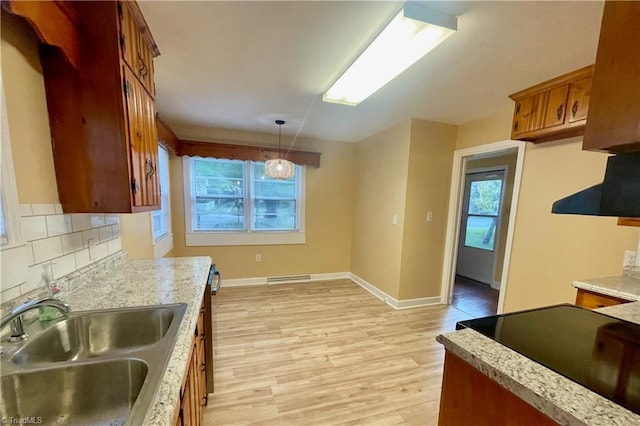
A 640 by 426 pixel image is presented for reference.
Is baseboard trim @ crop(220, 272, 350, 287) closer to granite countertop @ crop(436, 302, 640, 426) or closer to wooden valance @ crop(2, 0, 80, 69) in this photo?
wooden valance @ crop(2, 0, 80, 69)

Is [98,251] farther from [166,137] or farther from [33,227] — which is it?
[166,137]

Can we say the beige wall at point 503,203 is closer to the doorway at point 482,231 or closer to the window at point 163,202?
the doorway at point 482,231

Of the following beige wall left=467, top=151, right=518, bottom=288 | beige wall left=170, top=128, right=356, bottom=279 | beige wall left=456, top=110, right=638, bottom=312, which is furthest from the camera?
beige wall left=467, top=151, right=518, bottom=288

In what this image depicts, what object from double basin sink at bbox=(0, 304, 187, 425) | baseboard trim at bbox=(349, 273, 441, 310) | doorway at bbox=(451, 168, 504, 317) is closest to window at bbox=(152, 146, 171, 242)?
double basin sink at bbox=(0, 304, 187, 425)

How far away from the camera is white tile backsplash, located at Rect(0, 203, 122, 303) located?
1.01m

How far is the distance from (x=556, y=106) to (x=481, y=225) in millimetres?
2977

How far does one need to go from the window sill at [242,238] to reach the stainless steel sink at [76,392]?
3.07 metres

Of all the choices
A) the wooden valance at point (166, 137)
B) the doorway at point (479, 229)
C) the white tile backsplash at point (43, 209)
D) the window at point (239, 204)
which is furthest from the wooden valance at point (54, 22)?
the doorway at point (479, 229)

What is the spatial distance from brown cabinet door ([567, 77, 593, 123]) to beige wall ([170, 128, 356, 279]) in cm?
280

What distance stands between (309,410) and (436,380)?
1021mm

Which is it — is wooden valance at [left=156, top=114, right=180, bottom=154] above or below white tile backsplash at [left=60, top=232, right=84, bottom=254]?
above

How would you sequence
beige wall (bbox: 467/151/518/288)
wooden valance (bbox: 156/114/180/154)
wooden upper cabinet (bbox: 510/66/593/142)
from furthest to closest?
beige wall (bbox: 467/151/518/288), wooden valance (bbox: 156/114/180/154), wooden upper cabinet (bbox: 510/66/593/142)

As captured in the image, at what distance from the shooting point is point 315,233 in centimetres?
425

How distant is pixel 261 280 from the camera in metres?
4.02
